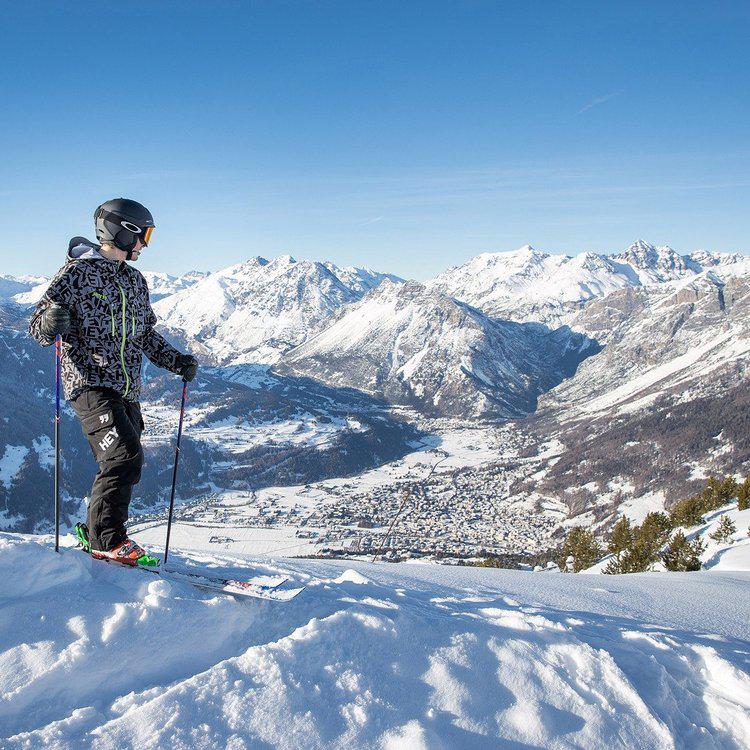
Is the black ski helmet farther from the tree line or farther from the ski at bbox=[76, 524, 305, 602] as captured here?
the tree line

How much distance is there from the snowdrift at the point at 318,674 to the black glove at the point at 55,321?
2.23 m

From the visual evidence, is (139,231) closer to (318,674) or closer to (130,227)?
(130,227)

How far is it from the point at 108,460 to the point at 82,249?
2.58 metres

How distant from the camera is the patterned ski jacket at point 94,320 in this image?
20.0ft

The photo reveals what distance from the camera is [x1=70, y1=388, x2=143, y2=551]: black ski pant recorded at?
19.9 ft

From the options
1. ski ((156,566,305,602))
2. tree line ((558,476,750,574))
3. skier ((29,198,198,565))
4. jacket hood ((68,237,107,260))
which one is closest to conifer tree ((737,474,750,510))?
tree line ((558,476,750,574))

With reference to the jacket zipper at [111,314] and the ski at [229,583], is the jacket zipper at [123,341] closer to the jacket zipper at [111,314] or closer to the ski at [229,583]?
the jacket zipper at [111,314]

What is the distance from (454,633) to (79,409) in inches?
191

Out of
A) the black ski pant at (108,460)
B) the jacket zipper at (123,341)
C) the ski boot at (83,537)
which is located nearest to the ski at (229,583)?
the ski boot at (83,537)

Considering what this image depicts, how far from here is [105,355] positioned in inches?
244

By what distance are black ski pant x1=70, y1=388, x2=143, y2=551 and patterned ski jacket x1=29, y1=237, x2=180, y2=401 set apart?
220 mm

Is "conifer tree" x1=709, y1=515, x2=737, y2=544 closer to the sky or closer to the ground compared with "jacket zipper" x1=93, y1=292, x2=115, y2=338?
closer to the ground

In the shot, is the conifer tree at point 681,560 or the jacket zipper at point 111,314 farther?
the conifer tree at point 681,560

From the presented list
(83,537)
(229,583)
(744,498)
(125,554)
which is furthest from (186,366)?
(744,498)
